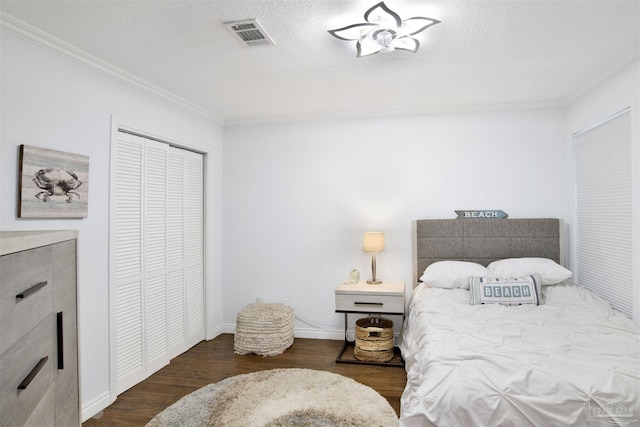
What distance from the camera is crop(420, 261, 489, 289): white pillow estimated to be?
3453mm

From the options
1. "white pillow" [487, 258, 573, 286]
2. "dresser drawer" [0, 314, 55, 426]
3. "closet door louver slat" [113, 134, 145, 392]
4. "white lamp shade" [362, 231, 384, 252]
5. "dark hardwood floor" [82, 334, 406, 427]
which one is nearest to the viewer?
"dresser drawer" [0, 314, 55, 426]

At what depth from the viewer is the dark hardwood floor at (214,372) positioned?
2736 millimetres

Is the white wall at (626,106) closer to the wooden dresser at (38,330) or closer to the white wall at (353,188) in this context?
the white wall at (353,188)

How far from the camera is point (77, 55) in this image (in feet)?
8.39

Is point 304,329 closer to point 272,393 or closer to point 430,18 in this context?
point 272,393

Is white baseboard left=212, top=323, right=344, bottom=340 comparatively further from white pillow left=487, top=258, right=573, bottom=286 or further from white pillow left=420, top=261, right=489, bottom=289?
white pillow left=487, top=258, right=573, bottom=286

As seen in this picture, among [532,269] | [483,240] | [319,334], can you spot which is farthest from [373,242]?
[532,269]

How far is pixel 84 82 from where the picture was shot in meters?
2.66

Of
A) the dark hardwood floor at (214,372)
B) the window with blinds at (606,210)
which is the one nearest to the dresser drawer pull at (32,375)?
the dark hardwood floor at (214,372)

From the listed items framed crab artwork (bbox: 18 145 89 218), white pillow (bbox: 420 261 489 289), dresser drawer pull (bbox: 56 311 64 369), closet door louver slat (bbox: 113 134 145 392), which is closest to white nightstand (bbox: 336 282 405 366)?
white pillow (bbox: 420 261 489 289)

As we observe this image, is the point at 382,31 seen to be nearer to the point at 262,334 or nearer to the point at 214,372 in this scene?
the point at 262,334

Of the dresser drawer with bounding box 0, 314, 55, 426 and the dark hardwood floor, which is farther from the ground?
the dresser drawer with bounding box 0, 314, 55, 426

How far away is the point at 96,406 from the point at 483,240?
353cm

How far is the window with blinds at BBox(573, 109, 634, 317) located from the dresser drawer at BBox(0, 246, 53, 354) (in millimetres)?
3439
